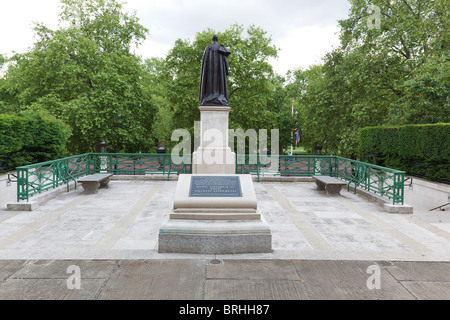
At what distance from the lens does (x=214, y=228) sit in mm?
6078

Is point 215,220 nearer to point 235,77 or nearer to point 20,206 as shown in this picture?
point 20,206

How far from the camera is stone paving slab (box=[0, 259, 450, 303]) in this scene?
4.46 metres

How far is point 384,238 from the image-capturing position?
23.4 feet

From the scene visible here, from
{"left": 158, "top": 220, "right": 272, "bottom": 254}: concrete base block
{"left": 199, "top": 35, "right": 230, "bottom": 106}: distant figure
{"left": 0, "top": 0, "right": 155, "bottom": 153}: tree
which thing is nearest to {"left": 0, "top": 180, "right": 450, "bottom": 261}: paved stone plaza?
{"left": 158, "top": 220, "right": 272, "bottom": 254}: concrete base block

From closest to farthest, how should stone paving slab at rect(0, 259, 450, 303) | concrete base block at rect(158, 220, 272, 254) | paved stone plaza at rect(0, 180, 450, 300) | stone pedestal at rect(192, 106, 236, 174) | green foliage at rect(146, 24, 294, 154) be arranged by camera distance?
stone paving slab at rect(0, 259, 450, 303), paved stone plaza at rect(0, 180, 450, 300), concrete base block at rect(158, 220, 272, 254), stone pedestal at rect(192, 106, 236, 174), green foliage at rect(146, 24, 294, 154)

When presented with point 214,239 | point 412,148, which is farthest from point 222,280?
point 412,148

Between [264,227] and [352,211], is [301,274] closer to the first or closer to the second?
[264,227]

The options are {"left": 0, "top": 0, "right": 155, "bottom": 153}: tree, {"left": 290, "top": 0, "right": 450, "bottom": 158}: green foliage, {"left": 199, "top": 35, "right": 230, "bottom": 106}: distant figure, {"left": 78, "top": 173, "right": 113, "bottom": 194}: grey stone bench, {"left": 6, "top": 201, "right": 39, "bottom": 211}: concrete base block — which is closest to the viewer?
{"left": 6, "top": 201, "right": 39, "bottom": 211}: concrete base block

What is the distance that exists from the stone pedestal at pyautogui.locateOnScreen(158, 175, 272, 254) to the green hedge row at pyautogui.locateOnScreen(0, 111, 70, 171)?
1126 cm

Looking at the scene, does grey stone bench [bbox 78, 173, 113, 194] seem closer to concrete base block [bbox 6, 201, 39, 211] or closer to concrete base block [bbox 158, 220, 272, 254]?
concrete base block [bbox 6, 201, 39, 211]

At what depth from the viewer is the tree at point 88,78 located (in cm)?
2230

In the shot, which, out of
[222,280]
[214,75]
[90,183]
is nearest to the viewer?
[222,280]

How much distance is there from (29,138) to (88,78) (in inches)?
436

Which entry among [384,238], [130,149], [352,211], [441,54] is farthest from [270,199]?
[130,149]
